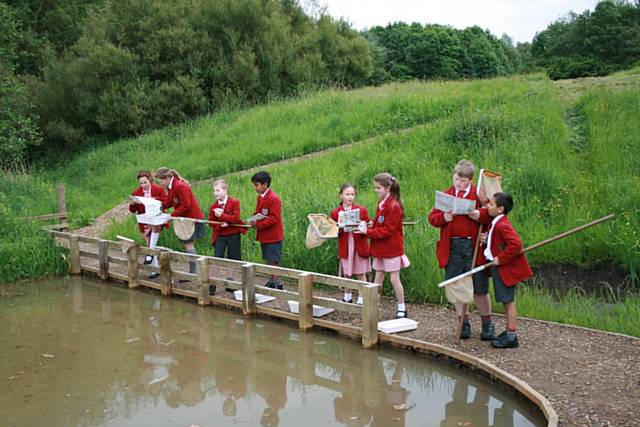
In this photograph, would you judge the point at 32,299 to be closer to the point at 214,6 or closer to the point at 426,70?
the point at 214,6

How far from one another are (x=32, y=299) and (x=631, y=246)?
850cm

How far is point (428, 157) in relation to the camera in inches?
512

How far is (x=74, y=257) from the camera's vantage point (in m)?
10.9

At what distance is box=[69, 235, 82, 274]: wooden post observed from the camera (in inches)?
427

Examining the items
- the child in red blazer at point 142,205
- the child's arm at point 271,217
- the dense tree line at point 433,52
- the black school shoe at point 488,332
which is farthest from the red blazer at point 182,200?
the dense tree line at point 433,52

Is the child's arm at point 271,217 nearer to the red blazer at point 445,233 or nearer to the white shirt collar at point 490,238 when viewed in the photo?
the red blazer at point 445,233

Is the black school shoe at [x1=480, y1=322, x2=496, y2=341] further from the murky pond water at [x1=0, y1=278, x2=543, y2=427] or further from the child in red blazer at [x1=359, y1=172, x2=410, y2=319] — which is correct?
the child in red blazer at [x1=359, y1=172, x2=410, y2=319]

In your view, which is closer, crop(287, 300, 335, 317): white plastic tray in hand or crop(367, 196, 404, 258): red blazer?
crop(367, 196, 404, 258): red blazer

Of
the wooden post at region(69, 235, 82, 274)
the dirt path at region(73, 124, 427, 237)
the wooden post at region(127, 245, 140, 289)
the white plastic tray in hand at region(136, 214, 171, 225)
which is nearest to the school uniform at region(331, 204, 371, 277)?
the white plastic tray in hand at region(136, 214, 171, 225)

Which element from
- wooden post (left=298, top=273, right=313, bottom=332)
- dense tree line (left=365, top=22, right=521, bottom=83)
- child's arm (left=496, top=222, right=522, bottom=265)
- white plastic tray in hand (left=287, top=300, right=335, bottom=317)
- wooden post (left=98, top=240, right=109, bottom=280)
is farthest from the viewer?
dense tree line (left=365, top=22, right=521, bottom=83)

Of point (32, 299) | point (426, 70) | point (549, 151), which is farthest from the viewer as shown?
point (426, 70)

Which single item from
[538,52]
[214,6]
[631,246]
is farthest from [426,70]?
[631,246]

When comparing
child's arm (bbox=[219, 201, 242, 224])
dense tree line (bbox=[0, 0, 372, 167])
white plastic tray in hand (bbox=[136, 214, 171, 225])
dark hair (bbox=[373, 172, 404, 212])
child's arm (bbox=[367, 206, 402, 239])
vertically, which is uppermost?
dense tree line (bbox=[0, 0, 372, 167])

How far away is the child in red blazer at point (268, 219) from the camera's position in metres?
8.31
